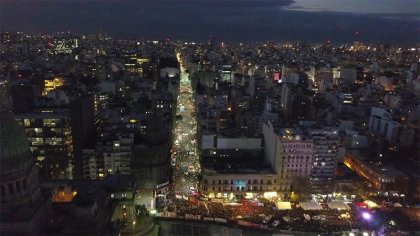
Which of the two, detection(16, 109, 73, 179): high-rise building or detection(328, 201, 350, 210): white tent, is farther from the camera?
detection(16, 109, 73, 179): high-rise building

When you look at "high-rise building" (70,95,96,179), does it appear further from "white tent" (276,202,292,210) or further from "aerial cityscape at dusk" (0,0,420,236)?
"white tent" (276,202,292,210)

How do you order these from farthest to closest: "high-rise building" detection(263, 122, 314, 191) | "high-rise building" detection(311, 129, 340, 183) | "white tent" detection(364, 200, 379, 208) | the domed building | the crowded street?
the crowded street → "high-rise building" detection(311, 129, 340, 183) → "high-rise building" detection(263, 122, 314, 191) → "white tent" detection(364, 200, 379, 208) → the domed building

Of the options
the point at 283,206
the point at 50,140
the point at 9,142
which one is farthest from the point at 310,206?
the point at 50,140

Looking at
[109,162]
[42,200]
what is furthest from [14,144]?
[109,162]

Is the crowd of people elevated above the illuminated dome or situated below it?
below

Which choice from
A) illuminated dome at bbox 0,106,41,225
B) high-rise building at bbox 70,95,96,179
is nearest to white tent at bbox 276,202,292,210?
high-rise building at bbox 70,95,96,179

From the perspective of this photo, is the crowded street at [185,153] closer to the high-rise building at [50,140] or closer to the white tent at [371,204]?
the high-rise building at [50,140]

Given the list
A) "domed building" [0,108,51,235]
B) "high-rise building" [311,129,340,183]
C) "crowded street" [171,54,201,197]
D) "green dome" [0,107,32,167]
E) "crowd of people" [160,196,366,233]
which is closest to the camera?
"domed building" [0,108,51,235]

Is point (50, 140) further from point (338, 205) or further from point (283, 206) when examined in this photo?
point (338, 205)

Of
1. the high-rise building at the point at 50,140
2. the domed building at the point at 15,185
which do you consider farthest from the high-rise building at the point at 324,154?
the domed building at the point at 15,185
